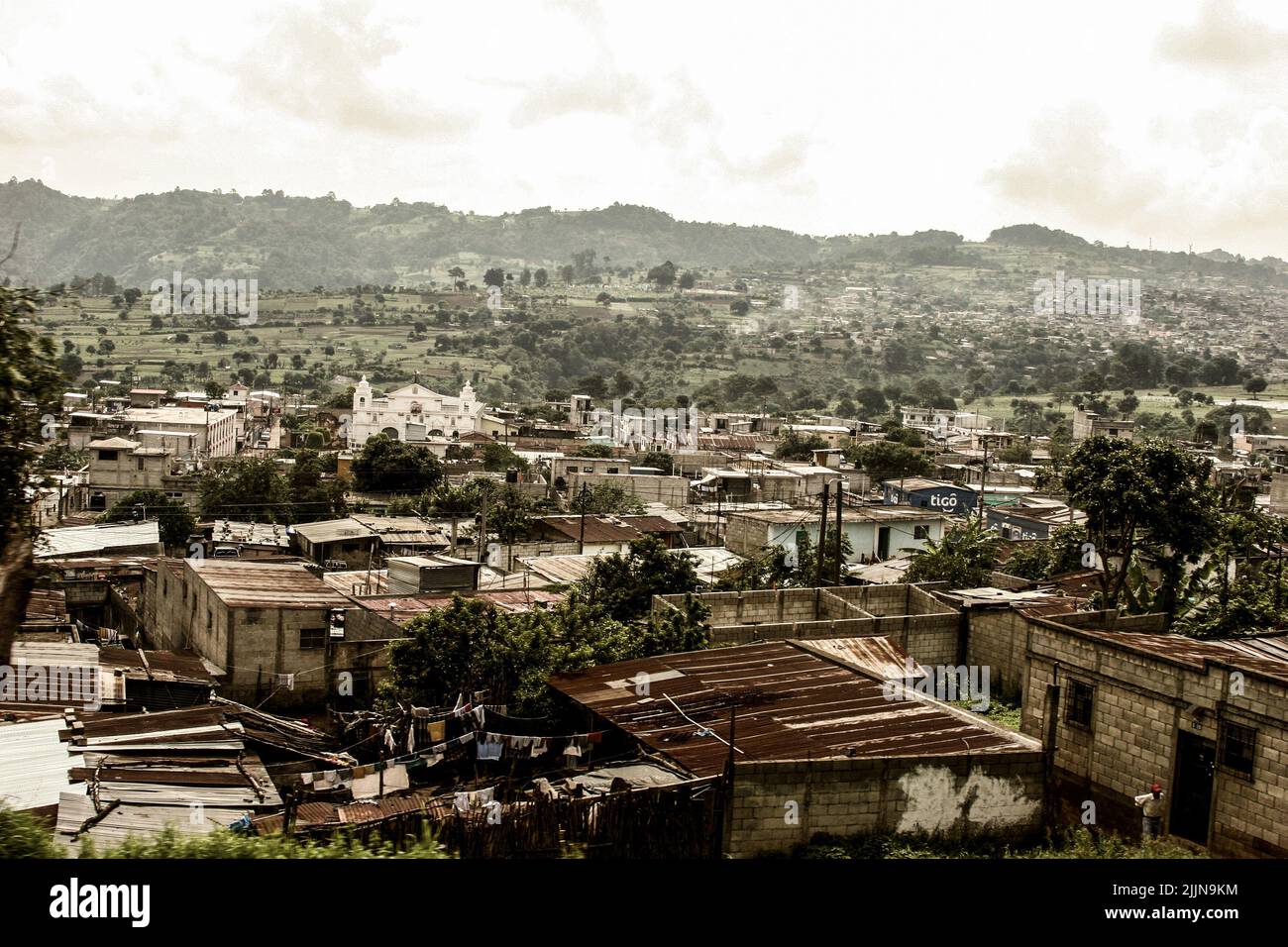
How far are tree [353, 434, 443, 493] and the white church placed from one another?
15.8 m

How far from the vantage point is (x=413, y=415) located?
6831cm

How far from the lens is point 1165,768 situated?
12766mm

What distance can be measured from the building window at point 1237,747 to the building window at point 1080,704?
6.04 feet

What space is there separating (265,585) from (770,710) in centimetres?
1013

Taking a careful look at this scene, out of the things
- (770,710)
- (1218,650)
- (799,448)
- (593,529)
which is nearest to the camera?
(1218,650)

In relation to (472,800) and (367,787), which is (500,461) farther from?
(472,800)

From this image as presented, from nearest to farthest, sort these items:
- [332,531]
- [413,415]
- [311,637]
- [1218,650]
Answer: [1218,650]
[311,637]
[332,531]
[413,415]

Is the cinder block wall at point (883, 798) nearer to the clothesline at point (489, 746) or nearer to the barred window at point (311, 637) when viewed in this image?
the clothesline at point (489, 746)

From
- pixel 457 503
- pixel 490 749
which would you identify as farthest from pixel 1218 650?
pixel 457 503

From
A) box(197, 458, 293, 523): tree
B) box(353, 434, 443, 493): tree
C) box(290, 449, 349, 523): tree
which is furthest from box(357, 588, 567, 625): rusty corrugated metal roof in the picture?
box(353, 434, 443, 493): tree

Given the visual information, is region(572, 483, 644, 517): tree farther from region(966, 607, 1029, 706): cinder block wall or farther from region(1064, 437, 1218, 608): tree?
region(966, 607, 1029, 706): cinder block wall

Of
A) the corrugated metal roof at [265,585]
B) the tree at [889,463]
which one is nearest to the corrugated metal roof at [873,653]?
the corrugated metal roof at [265,585]
